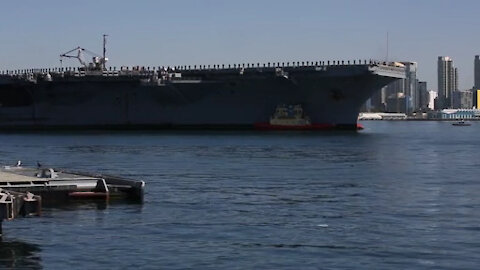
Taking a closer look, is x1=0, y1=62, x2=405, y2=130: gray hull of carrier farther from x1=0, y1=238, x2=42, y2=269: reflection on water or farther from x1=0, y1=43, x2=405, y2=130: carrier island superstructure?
x1=0, y1=238, x2=42, y2=269: reflection on water

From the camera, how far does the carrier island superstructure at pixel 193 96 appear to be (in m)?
75.1

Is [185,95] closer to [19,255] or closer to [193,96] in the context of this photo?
[193,96]

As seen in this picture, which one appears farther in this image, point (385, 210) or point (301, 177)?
point (301, 177)

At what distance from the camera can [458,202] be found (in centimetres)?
2486

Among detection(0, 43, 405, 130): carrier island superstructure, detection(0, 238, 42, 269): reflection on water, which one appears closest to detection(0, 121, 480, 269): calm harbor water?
detection(0, 238, 42, 269): reflection on water

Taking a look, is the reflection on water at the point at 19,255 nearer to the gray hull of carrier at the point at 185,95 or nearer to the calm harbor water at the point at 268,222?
the calm harbor water at the point at 268,222

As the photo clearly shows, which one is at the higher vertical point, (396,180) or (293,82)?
(293,82)

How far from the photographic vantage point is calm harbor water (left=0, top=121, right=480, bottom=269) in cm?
1656

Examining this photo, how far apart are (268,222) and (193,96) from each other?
5889cm

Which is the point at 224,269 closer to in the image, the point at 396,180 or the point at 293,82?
the point at 396,180

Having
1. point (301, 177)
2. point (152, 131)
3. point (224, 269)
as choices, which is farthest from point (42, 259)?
point (152, 131)

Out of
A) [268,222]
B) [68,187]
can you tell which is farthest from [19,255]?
[68,187]

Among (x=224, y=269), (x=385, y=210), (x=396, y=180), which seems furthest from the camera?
(x=396, y=180)

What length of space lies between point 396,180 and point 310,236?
44.9ft
